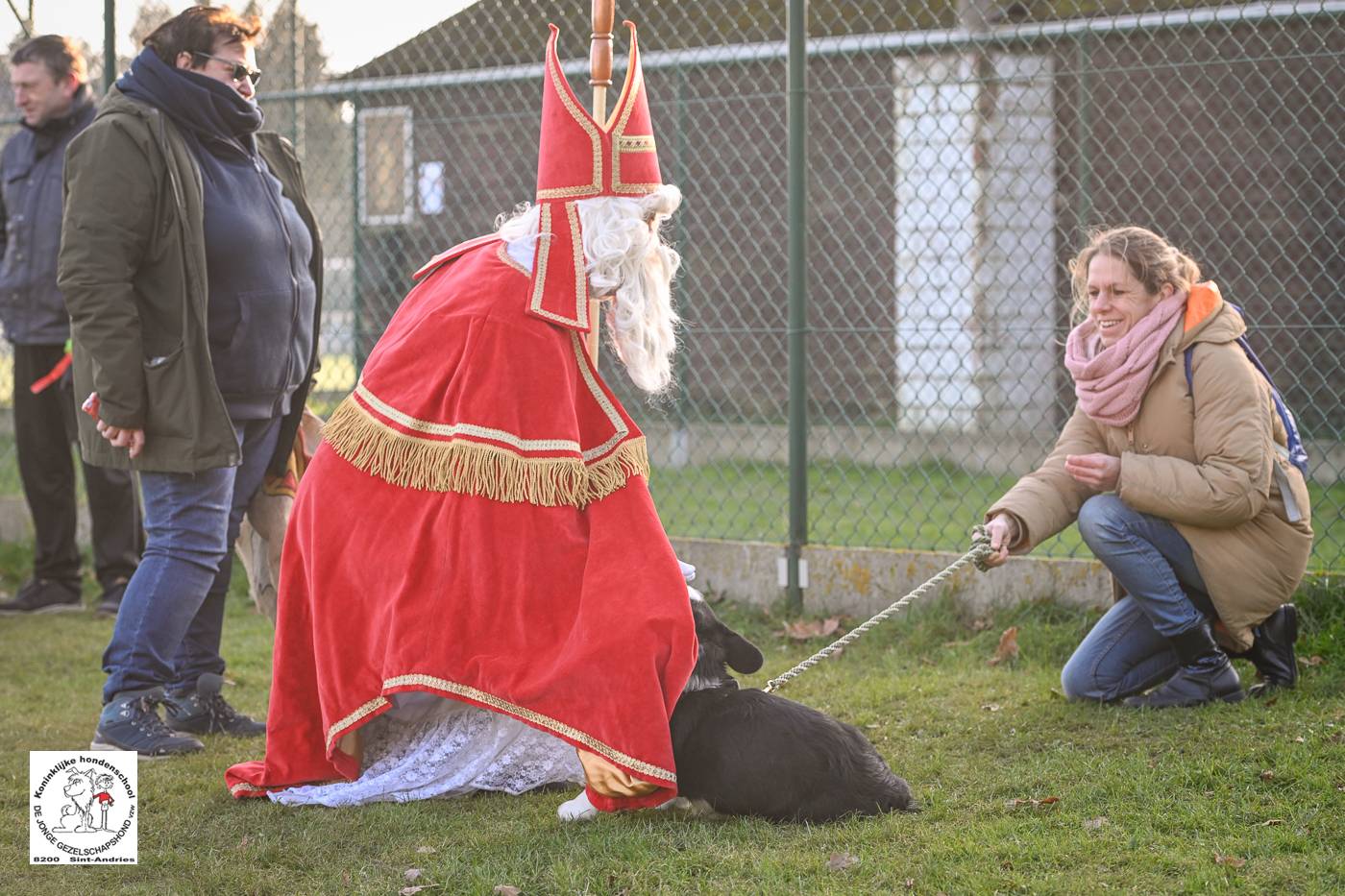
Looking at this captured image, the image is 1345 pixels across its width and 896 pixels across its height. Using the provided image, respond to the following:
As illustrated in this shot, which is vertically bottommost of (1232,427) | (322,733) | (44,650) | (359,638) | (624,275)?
(44,650)

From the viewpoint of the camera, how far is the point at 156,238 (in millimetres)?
3770

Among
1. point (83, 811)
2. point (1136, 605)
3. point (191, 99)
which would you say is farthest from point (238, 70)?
point (1136, 605)

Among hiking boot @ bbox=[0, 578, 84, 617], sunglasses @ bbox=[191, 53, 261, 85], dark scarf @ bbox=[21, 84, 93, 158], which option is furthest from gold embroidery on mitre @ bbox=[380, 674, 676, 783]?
dark scarf @ bbox=[21, 84, 93, 158]

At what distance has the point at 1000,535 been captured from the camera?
12.3 ft

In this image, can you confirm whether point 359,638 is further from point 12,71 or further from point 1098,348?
point 12,71

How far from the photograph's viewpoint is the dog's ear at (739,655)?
3373 millimetres

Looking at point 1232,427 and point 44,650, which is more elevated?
point 1232,427

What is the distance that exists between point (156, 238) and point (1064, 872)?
8.89 ft

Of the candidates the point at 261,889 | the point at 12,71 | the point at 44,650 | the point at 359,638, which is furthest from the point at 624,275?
the point at 12,71

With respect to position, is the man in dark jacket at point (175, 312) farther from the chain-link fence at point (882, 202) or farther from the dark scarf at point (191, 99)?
the chain-link fence at point (882, 202)

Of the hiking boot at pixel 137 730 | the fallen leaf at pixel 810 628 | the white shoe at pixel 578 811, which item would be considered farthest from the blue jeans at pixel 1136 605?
the hiking boot at pixel 137 730

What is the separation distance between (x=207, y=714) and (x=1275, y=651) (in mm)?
3017

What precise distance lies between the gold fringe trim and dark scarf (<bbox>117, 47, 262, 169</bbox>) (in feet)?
3.41

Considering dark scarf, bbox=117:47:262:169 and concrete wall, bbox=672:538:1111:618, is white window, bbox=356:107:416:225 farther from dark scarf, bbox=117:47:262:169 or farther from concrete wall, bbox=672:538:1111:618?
dark scarf, bbox=117:47:262:169
